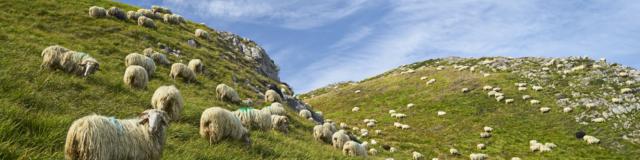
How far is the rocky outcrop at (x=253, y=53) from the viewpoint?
184ft

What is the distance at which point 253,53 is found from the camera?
5878 cm

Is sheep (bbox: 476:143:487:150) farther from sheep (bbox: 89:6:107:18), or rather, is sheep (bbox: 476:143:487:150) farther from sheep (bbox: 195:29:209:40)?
sheep (bbox: 89:6:107:18)

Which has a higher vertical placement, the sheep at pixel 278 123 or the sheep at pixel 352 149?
the sheep at pixel 278 123

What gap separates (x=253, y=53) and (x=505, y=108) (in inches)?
1239

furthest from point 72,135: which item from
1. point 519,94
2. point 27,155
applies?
point 519,94

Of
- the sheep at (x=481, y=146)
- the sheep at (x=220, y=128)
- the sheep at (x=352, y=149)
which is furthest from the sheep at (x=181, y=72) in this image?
the sheep at (x=481, y=146)

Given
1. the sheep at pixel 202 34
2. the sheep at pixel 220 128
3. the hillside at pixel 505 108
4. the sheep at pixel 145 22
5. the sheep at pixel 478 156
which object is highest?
the sheep at pixel 145 22

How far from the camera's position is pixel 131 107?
16.3m

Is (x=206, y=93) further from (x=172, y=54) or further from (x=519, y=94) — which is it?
(x=519, y=94)

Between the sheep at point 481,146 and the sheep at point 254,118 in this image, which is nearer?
the sheep at point 254,118

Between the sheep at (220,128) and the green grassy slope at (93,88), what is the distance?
0.29 metres

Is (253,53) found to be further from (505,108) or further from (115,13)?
(505,108)

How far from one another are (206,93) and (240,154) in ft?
55.1

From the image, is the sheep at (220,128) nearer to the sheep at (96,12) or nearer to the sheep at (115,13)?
the sheep at (96,12)
